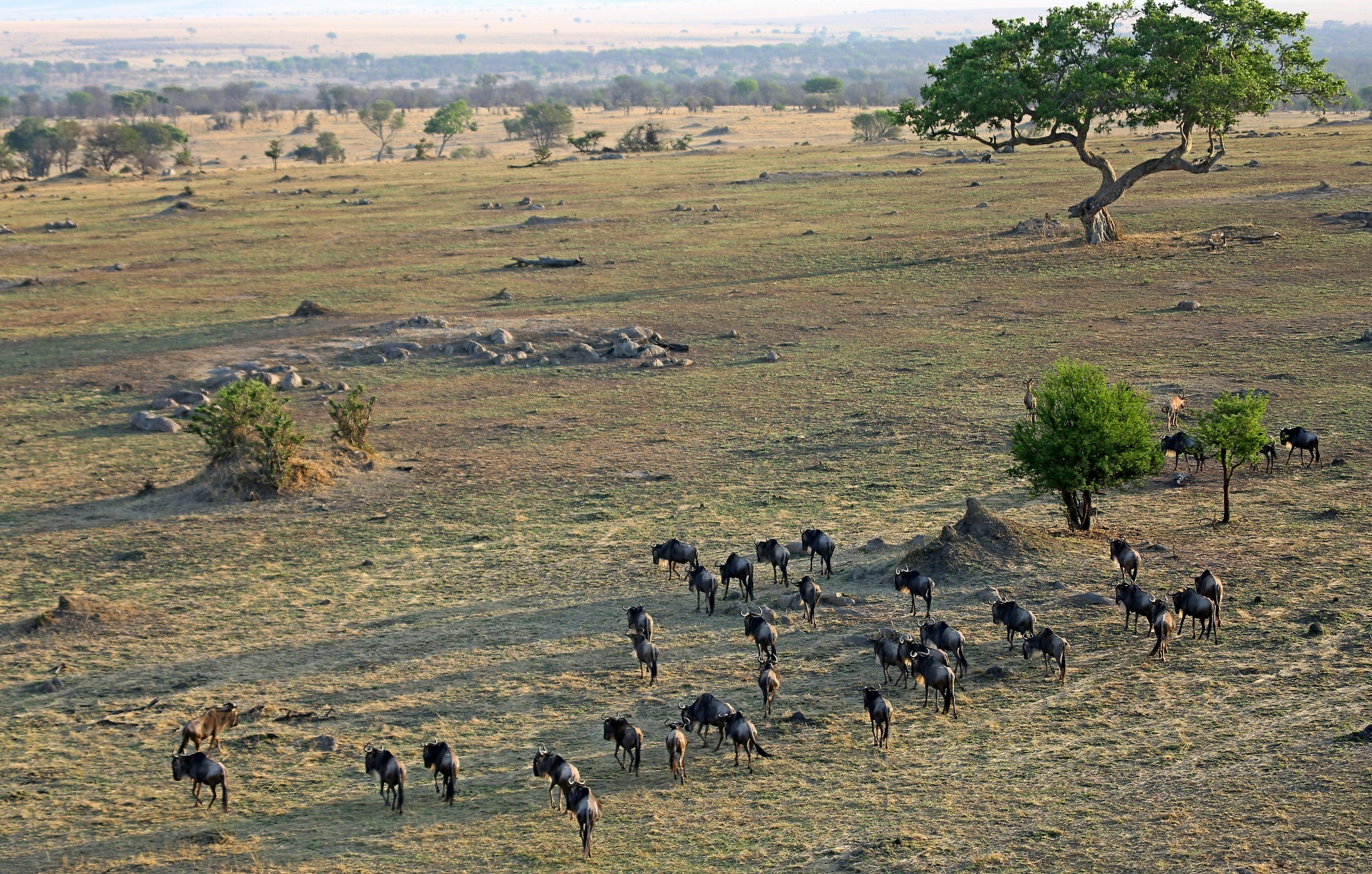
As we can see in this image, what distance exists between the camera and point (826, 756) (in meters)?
11.8

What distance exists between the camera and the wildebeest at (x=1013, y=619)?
44.7 ft

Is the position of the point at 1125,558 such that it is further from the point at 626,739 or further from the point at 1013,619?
the point at 626,739

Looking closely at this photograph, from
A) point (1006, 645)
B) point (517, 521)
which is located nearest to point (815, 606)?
point (1006, 645)

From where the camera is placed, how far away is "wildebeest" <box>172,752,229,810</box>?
36.6 feet

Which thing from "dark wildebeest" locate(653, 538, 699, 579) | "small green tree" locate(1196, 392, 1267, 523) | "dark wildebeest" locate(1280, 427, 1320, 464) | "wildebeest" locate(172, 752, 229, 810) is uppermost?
"small green tree" locate(1196, 392, 1267, 523)

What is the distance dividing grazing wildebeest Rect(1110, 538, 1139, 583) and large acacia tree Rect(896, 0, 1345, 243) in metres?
27.1

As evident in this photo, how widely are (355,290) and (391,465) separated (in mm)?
19965

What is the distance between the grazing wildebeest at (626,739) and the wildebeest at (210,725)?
3.73m

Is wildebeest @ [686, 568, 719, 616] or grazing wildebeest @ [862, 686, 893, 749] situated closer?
grazing wildebeest @ [862, 686, 893, 749]

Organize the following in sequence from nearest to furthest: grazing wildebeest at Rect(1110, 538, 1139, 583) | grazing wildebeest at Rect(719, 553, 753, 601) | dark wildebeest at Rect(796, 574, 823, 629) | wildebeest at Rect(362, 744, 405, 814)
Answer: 1. wildebeest at Rect(362, 744, 405, 814)
2. dark wildebeest at Rect(796, 574, 823, 629)
3. grazing wildebeest at Rect(1110, 538, 1139, 583)
4. grazing wildebeest at Rect(719, 553, 753, 601)

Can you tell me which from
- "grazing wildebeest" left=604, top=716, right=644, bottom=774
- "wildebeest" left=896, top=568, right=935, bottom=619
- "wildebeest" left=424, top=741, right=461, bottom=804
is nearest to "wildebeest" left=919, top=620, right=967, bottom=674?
"wildebeest" left=896, top=568, right=935, bottom=619

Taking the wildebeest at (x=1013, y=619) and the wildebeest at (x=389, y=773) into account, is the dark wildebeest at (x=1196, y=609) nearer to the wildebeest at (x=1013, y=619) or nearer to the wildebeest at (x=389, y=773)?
the wildebeest at (x=1013, y=619)

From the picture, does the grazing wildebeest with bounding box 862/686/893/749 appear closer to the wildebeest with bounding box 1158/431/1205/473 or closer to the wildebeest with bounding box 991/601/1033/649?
the wildebeest with bounding box 991/601/1033/649

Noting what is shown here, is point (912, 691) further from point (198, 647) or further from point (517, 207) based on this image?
point (517, 207)
